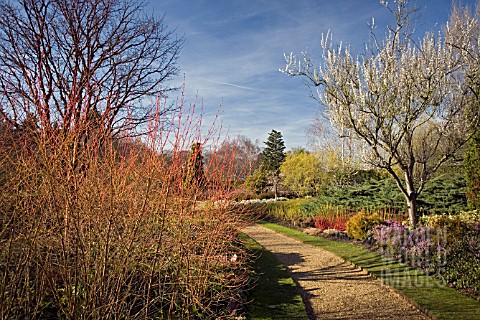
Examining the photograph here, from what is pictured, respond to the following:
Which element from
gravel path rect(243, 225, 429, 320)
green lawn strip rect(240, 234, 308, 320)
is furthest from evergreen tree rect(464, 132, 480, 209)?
green lawn strip rect(240, 234, 308, 320)

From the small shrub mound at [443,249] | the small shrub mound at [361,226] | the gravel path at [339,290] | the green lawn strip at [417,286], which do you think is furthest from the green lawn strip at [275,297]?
the small shrub mound at [361,226]

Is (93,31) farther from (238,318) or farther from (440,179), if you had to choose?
(440,179)

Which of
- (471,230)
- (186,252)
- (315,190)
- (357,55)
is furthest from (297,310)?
(315,190)

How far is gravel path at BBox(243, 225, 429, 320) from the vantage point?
461cm

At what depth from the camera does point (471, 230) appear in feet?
21.4

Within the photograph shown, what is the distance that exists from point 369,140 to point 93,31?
23.7 ft

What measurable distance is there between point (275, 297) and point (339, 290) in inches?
41.9

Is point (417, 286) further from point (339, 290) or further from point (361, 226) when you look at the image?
point (361, 226)

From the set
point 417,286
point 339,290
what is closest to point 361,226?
point 417,286

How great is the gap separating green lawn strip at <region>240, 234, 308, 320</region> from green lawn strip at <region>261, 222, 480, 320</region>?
4.85 feet

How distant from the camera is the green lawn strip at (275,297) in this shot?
14.9ft

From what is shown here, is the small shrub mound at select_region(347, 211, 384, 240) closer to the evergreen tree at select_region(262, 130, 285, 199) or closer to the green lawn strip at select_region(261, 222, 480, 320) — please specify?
the green lawn strip at select_region(261, 222, 480, 320)

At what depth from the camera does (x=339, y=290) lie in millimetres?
5566

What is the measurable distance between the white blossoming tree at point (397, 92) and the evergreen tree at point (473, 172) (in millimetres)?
1400
